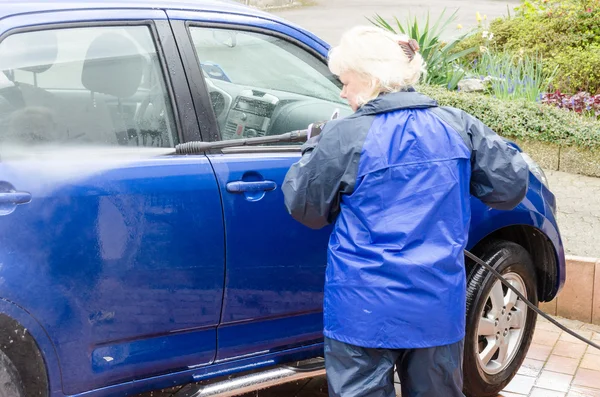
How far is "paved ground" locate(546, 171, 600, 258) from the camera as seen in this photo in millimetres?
5750

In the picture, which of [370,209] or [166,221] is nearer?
[370,209]

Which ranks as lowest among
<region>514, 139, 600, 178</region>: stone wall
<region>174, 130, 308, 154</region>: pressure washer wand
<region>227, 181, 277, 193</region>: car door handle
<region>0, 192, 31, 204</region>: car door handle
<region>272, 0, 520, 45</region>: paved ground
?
<region>272, 0, 520, 45</region>: paved ground

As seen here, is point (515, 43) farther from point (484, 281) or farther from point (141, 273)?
point (141, 273)

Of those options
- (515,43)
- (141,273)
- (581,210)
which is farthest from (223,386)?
(515,43)

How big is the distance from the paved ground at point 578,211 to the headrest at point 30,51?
3647 mm

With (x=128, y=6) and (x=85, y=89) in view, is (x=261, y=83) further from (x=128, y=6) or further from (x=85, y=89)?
(x=85, y=89)

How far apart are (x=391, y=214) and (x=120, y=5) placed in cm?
129

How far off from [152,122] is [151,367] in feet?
2.86

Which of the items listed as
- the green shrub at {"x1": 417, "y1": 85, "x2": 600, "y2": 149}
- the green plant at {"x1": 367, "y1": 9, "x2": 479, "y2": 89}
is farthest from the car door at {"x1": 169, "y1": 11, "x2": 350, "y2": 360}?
the green plant at {"x1": 367, "y1": 9, "x2": 479, "y2": 89}

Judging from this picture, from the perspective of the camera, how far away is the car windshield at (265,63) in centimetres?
353

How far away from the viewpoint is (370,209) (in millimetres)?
2756

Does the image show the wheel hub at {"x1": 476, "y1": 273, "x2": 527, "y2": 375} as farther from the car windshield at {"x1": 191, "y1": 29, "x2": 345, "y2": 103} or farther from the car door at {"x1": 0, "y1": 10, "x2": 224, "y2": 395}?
the car door at {"x1": 0, "y1": 10, "x2": 224, "y2": 395}

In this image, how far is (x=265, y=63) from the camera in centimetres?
370

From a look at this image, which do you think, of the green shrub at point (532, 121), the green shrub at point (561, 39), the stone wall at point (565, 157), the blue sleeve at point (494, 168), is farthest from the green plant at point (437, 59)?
the blue sleeve at point (494, 168)
